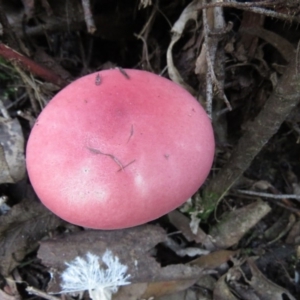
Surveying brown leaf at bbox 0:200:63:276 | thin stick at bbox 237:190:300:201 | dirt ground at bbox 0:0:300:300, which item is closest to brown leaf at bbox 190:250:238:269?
dirt ground at bbox 0:0:300:300

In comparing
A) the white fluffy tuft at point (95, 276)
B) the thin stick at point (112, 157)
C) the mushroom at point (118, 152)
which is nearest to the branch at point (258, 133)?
the mushroom at point (118, 152)

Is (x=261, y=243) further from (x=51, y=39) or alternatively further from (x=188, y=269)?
(x=51, y=39)

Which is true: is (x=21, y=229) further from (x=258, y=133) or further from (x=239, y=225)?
(x=258, y=133)

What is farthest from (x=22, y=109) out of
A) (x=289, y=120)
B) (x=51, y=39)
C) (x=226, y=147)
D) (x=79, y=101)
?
(x=289, y=120)

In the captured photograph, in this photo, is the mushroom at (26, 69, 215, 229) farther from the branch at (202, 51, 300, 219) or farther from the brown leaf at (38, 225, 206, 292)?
the brown leaf at (38, 225, 206, 292)

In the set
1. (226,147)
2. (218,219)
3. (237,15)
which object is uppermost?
(237,15)

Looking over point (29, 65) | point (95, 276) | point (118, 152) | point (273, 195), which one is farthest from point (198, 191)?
point (29, 65)

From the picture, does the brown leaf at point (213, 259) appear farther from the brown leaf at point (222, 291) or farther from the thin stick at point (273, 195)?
the thin stick at point (273, 195)
